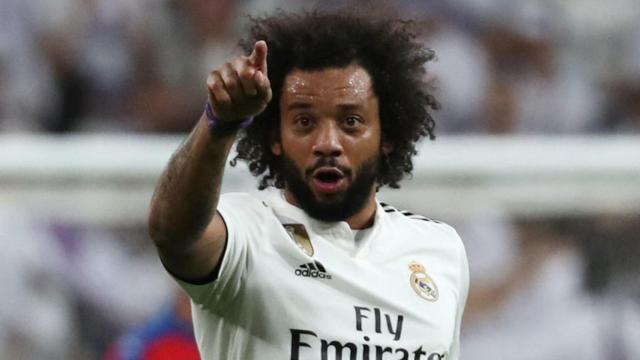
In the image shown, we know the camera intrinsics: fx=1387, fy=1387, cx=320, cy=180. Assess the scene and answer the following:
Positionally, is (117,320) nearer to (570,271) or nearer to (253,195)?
(570,271)

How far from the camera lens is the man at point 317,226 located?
2.60 m

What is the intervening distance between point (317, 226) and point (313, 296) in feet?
0.68

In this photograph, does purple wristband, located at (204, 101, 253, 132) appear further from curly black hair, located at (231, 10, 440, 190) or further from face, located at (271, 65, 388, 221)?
curly black hair, located at (231, 10, 440, 190)

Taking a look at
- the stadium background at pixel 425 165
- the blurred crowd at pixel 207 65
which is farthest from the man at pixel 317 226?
the blurred crowd at pixel 207 65

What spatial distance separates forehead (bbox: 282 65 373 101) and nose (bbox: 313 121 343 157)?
70 millimetres

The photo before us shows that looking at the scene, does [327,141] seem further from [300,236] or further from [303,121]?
[300,236]

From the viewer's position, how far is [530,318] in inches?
211

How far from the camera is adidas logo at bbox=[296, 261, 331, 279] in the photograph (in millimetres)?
2838

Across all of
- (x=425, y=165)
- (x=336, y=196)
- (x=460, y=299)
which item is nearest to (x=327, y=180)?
(x=336, y=196)

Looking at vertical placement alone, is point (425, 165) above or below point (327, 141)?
above

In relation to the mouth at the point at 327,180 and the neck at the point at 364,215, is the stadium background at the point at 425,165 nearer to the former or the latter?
the neck at the point at 364,215

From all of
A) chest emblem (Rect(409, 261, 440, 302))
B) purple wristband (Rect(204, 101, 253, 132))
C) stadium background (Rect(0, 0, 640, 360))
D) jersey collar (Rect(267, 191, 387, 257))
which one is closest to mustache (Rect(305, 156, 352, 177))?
jersey collar (Rect(267, 191, 387, 257))

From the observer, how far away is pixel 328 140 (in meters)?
2.84

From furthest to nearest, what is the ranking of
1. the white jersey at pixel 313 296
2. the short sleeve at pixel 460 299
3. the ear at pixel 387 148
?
1. the ear at pixel 387 148
2. the short sleeve at pixel 460 299
3. the white jersey at pixel 313 296
